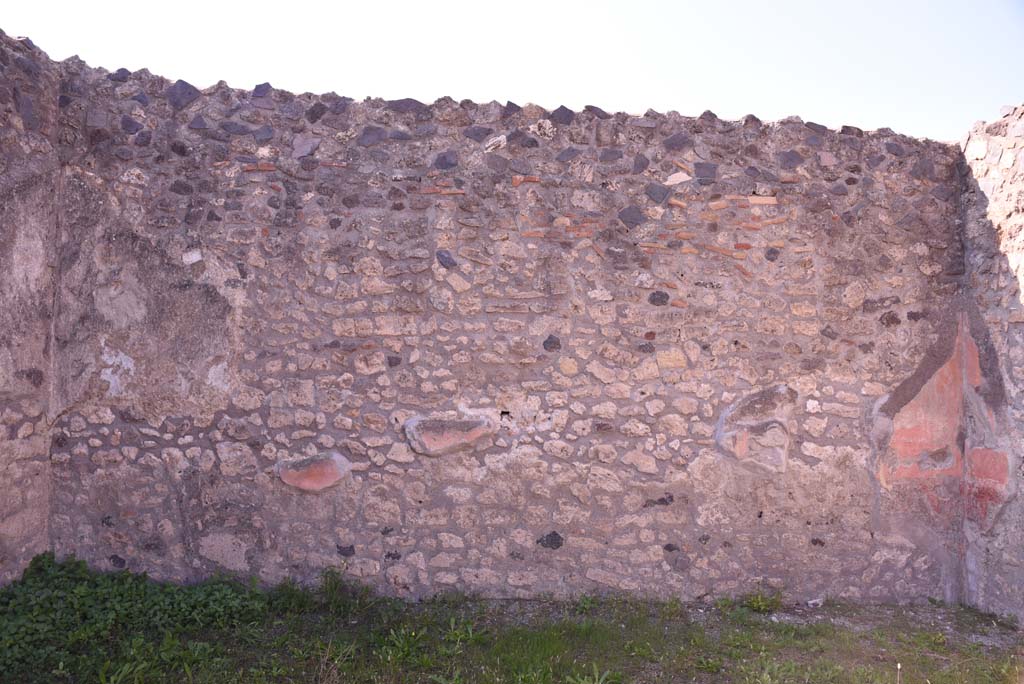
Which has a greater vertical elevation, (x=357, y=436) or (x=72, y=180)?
(x=72, y=180)

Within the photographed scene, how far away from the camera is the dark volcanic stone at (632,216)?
4.42 metres

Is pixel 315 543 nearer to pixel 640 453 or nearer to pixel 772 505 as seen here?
pixel 640 453

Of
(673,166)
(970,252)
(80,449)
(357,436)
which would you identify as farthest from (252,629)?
(970,252)

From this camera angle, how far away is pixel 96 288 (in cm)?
430

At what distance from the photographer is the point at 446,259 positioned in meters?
4.35

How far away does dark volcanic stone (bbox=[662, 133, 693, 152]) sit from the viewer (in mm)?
4495

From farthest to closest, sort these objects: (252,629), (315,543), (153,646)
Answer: (315,543) < (252,629) < (153,646)

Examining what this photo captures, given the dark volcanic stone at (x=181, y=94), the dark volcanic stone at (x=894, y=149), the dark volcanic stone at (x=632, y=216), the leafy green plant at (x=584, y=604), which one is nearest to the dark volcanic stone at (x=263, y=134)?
the dark volcanic stone at (x=181, y=94)

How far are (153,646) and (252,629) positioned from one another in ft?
1.47

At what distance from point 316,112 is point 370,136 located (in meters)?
0.35

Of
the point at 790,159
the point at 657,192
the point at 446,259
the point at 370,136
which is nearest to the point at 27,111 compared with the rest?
the point at 370,136

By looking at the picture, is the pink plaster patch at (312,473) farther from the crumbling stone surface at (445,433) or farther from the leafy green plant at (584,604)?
the leafy green plant at (584,604)

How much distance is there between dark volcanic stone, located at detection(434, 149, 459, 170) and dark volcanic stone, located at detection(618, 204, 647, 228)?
100 centimetres

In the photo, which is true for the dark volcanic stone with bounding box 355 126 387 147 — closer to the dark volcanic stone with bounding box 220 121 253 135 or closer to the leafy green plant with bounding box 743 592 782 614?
the dark volcanic stone with bounding box 220 121 253 135
